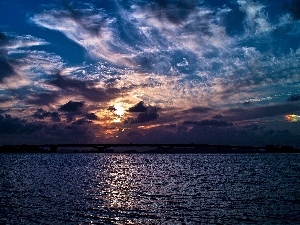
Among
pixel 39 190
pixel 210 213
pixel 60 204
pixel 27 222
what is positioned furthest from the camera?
pixel 39 190

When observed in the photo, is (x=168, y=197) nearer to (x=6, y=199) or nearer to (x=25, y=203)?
(x=25, y=203)

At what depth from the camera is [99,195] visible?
39406mm

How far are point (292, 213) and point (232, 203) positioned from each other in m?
6.49

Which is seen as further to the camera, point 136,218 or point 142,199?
point 142,199

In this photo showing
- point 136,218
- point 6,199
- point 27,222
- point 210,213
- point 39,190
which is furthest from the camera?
point 39,190

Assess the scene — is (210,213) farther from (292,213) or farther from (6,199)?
(6,199)

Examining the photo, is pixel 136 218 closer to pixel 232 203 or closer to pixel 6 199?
pixel 232 203

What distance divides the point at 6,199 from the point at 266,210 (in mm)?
27398

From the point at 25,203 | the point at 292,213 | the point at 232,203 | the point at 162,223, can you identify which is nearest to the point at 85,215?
the point at 162,223

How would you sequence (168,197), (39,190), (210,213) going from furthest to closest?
(39,190) < (168,197) < (210,213)

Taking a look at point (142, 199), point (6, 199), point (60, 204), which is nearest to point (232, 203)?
point (142, 199)

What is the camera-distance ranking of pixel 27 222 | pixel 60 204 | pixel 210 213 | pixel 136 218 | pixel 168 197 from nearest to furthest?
pixel 27 222 → pixel 136 218 → pixel 210 213 → pixel 60 204 → pixel 168 197

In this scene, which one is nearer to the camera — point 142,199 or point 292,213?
point 292,213

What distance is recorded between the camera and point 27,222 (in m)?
24.5
